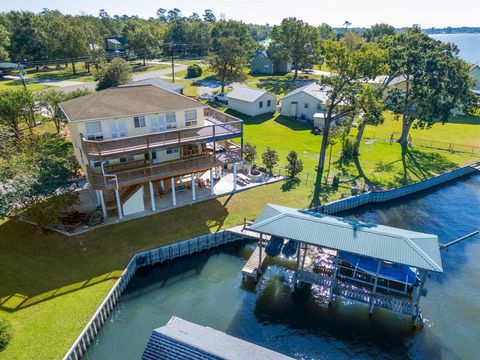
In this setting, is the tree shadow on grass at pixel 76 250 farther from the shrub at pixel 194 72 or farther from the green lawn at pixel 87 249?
the shrub at pixel 194 72

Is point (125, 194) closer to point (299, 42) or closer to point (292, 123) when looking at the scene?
point (292, 123)

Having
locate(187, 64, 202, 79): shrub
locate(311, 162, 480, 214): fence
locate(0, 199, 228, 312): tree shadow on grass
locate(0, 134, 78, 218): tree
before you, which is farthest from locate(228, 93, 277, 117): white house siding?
locate(0, 134, 78, 218): tree

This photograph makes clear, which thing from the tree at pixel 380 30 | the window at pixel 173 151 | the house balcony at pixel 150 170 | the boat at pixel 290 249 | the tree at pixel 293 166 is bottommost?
the boat at pixel 290 249

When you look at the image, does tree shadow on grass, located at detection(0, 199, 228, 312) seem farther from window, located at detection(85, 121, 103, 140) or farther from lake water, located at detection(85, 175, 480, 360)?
window, located at detection(85, 121, 103, 140)

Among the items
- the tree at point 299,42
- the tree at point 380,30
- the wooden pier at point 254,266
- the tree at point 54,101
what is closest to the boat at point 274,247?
the wooden pier at point 254,266

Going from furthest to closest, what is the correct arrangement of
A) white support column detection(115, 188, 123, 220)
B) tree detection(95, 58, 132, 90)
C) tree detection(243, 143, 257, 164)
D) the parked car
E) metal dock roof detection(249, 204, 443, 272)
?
the parked car
tree detection(95, 58, 132, 90)
tree detection(243, 143, 257, 164)
white support column detection(115, 188, 123, 220)
metal dock roof detection(249, 204, 443, 272)

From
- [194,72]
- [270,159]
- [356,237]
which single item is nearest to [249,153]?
[270,159]
